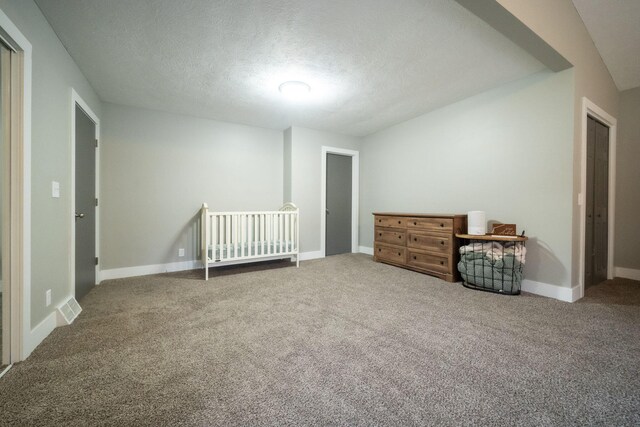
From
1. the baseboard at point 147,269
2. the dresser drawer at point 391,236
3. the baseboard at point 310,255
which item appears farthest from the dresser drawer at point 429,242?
the baseboard at point 147,269

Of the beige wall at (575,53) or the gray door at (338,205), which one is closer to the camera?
the beige wall at (575,53)

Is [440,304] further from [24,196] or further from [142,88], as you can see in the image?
[142,88]

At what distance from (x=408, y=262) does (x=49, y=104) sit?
12.3 feet

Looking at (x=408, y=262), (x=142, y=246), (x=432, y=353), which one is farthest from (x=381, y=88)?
(x=142, y=246)

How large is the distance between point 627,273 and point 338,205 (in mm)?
3778

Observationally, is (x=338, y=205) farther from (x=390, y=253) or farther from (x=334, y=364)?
(x=334, y=364)

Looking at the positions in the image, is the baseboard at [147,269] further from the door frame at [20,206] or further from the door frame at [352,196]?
the door frame at [352,196]

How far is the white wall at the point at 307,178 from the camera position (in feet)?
13.4

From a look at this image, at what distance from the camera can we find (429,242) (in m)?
3.04

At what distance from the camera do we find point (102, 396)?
1.11 metres

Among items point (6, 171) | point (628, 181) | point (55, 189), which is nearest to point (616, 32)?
point (628, 181)

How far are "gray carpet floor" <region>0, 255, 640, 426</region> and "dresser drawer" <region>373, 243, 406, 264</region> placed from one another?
1.08m

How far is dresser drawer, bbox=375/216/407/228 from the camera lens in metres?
3.39

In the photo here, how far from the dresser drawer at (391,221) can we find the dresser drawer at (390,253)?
0.32 m
